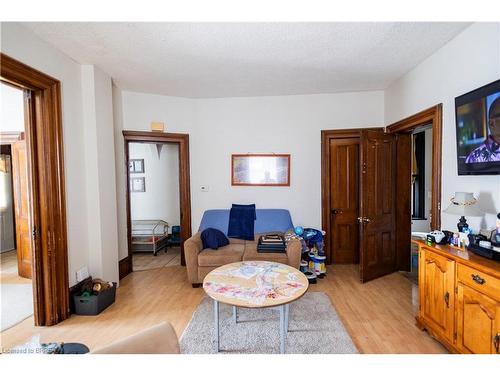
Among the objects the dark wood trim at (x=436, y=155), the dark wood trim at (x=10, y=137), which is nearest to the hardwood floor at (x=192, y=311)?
the dark wood trim at (x=436, y=155)

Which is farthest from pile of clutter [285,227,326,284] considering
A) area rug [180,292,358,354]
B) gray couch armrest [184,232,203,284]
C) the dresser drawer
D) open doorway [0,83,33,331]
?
open doorway [0,83,33,331]

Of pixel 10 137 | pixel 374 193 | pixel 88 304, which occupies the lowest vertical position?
pixel 88 304

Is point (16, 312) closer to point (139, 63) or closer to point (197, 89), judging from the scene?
point (139, 63)

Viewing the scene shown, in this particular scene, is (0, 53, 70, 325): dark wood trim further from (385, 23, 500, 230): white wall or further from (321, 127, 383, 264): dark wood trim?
(385, 23, 500, 230): white wall

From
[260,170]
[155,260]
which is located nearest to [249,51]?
[260,170]

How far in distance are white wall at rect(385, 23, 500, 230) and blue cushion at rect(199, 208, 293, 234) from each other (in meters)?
1.91

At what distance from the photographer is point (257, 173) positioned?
3.95 meters

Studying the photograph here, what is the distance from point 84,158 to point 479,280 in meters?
3.58

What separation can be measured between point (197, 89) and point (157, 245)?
2.88 meters

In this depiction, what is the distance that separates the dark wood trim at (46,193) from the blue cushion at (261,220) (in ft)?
5.76

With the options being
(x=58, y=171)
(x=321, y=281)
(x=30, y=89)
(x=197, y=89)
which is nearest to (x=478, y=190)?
(x=321, y=281)

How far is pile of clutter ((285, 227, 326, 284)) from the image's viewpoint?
10.7 feet

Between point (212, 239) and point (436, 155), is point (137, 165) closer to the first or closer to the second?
point (212, 239)

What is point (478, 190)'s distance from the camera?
6.56 ft
